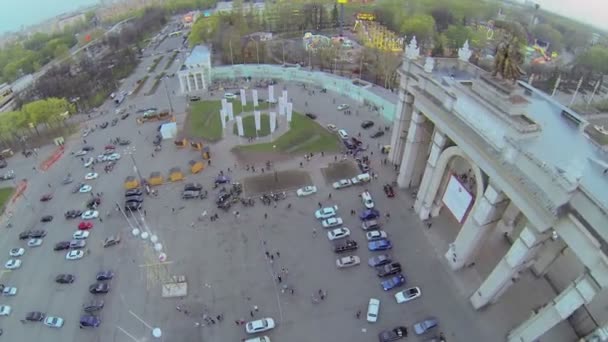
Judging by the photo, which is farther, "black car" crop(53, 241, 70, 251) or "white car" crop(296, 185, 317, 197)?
"white car" crop(296, 185, 317, 197)

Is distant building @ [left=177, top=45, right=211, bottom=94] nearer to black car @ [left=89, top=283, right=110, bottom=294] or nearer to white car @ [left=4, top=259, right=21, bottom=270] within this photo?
white car @ [left=4, top=259, right=21, bottom=270]

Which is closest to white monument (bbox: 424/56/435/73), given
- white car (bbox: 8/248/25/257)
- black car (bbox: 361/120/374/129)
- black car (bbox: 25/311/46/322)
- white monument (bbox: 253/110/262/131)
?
Result: black car (bbox: 361/120/374/129)

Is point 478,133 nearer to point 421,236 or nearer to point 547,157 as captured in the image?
point 547,157

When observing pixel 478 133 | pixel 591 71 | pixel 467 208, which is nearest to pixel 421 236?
pixel 467 208

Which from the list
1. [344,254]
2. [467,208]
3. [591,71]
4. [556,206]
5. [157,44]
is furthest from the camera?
[157,44]

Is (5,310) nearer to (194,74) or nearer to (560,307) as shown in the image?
(560,307)

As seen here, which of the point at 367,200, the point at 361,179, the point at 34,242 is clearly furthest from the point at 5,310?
the point at 361,179

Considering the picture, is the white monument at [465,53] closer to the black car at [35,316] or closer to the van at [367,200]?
the van at [367,200]

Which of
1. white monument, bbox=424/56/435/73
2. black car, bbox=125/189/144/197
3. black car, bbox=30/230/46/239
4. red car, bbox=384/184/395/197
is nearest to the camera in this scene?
white monument, bbox=424/56/435/73
